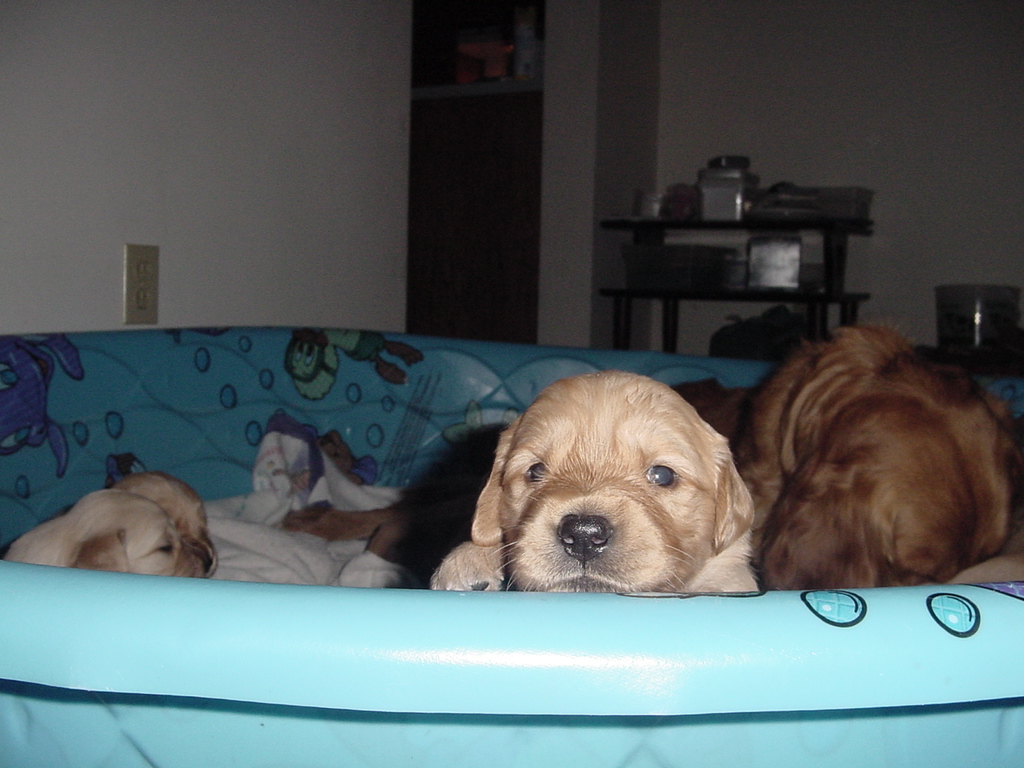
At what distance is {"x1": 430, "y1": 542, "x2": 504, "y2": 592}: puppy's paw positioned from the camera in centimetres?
143

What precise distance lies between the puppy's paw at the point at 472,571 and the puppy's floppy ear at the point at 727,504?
1.19ft

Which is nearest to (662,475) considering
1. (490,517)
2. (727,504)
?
(727,504)

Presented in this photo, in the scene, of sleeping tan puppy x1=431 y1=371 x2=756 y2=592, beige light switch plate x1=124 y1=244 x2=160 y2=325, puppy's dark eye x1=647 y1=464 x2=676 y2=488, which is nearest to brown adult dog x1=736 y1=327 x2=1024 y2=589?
sleeping tan puppy x1=431 y1=371 x2=756 y2=592

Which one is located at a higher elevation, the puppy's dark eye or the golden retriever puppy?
the puppy's dark eye

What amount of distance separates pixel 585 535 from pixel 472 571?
0.37 m

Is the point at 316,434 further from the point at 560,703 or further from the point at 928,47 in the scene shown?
the point at 928,47

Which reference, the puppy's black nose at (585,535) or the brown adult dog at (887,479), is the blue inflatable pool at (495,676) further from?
the brown adult dog at (887,479)

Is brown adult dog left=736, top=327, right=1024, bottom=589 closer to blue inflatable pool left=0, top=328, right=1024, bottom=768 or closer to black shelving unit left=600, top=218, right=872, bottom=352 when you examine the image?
blue inflatable pool left=0, top=328, right=1024, bottom=768

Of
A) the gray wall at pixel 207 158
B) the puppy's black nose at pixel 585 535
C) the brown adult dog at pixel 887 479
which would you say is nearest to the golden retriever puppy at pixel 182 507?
the gray wall at pixel 207 158

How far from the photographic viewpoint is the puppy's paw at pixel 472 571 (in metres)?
1.43

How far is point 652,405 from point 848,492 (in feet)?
1.51

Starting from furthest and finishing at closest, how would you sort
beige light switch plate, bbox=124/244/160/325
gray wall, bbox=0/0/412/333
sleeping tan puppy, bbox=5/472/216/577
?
beige light switch plate, bbox=124/244/160/325 → gray wall, bbox=0/0/412/333 → sleeping tan puppy, bbox=5/472/216/577

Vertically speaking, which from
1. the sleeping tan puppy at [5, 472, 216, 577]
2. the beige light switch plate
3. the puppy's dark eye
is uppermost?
the beige light switch plate

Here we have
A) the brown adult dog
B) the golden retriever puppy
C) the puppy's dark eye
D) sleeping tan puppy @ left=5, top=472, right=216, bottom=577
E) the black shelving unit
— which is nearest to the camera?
the puppy's dark eye
